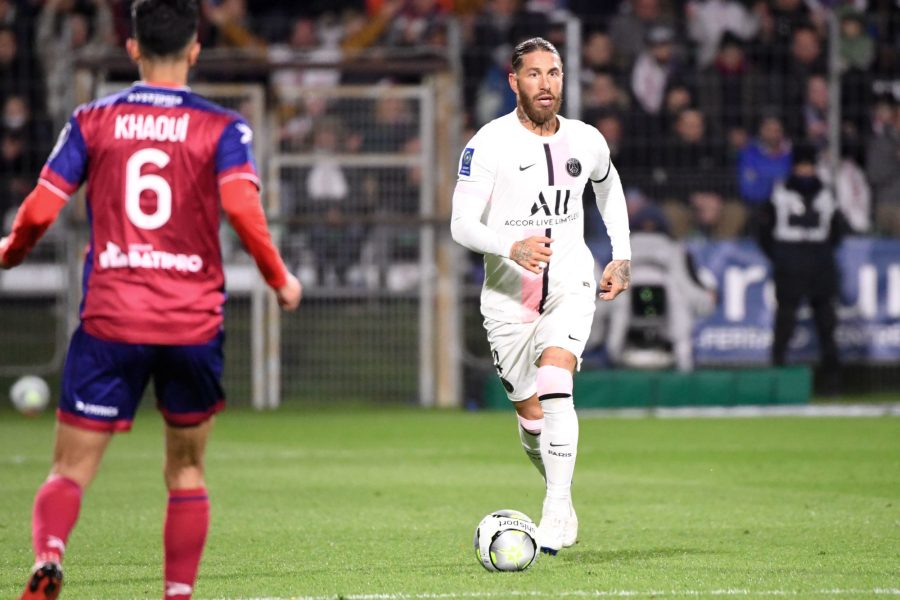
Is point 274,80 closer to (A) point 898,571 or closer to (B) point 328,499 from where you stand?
(B) point 328,499

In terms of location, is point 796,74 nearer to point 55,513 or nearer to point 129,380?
point 129,380

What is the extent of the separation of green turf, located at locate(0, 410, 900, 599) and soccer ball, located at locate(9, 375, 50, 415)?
41 cm

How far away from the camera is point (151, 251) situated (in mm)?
5414

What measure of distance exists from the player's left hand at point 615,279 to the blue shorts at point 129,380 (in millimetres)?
2848

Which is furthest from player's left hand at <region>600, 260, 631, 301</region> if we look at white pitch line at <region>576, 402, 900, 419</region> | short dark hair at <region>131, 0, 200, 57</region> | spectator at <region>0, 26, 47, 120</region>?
spectator at <region>0, 26, 47, 120</region>

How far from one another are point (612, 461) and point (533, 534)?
5.30 metres

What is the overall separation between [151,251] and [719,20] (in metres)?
15.3

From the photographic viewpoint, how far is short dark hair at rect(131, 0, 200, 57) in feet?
17.9

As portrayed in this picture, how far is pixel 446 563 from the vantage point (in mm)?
7445

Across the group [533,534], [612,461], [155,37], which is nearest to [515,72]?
[533,534]

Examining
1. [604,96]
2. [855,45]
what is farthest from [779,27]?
[604,96]

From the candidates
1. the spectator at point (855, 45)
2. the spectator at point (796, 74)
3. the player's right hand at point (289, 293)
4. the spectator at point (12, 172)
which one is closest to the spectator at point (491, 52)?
the spectator at point (796, 74)

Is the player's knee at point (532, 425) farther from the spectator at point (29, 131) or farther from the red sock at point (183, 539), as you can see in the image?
the spectator at point (29, 131)

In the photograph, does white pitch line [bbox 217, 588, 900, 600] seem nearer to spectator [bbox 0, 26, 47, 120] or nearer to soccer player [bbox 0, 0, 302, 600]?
soccer player [bbox 0, 0, 302, 600]
